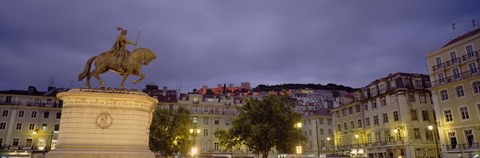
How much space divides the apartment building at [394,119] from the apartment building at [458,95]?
18.0 feet

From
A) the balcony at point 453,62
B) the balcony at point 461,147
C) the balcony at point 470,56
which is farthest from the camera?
the balcony at point 453,62

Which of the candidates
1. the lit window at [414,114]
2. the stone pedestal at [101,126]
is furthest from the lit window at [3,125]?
the lit window at [414,114]

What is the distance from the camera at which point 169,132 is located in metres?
48.9

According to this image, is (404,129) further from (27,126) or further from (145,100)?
(27,126)

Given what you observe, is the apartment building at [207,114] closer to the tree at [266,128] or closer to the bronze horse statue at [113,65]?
the tree at [266,128]

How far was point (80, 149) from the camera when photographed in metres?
19.5

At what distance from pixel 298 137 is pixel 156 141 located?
1907 cm

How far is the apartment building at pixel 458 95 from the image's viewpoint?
44.1 meters

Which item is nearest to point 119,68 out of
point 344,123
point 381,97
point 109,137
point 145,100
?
point 145,100

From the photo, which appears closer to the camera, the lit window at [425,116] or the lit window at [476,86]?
the lit window at [476,86]

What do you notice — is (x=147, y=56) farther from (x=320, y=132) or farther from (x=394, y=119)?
(x=320, y=132)

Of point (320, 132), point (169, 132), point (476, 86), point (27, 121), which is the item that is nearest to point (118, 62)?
point (169, 132)

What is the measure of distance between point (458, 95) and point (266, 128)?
85.5ft

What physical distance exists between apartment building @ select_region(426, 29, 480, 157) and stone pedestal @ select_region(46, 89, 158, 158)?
4114cm
